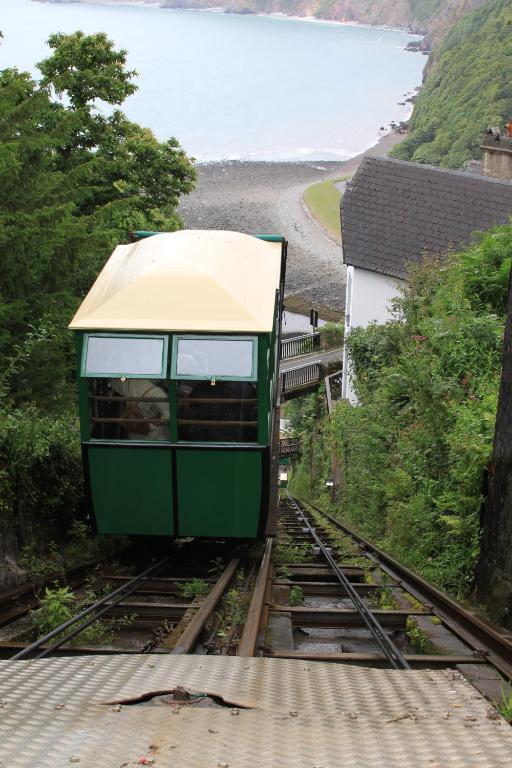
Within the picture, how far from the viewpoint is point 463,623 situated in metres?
5.91

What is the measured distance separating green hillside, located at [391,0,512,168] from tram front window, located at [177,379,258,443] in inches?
2435

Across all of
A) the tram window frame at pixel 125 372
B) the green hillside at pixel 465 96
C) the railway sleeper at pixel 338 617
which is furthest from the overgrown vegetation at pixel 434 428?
the green hillside at pixel 465 96

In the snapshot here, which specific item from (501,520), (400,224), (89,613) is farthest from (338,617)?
(400,224)

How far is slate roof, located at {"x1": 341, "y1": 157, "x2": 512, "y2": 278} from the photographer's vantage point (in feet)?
83.0

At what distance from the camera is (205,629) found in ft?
20.6

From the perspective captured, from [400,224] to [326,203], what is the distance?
41.0 m

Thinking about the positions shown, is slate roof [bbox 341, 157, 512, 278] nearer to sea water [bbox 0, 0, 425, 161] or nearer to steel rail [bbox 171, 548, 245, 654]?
steel rail [bbox 171, 548, 245, 654]

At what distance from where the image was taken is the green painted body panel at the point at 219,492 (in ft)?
26.9

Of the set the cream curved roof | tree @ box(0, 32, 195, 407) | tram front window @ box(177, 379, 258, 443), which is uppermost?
tree @ box(0, 32, 195, 407)

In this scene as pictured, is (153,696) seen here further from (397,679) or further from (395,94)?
(395,94)

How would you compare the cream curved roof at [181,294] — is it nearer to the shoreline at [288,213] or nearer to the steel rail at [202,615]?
the steel rail at [202,615]

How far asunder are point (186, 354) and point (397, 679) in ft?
15.7

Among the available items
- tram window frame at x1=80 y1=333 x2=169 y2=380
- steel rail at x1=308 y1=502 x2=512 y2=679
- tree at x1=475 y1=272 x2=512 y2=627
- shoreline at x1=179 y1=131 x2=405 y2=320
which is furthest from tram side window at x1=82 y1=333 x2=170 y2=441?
shoreline at x1=179 y1=131 x2=405 y2=320

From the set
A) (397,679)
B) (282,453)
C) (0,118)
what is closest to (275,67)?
(282,453)
